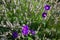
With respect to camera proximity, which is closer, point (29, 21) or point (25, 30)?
point (25, 30)

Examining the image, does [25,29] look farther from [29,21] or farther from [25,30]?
[29,21]

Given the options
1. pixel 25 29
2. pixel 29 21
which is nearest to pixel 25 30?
pixel 25 29

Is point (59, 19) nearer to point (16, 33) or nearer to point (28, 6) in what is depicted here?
point (28, 6)

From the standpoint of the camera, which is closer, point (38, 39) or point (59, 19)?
point (38, 39)

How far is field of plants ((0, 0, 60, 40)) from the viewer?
1.87m

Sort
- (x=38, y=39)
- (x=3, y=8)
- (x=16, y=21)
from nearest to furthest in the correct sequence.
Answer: (x=38, y=39) < (x=16, y=21) < (x=3, y=8)

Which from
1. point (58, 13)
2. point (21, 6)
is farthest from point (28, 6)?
point (58, 13)

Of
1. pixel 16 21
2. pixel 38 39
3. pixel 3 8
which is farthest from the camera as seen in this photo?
pixel 3 8

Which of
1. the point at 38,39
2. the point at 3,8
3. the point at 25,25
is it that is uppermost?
the point at 3,8

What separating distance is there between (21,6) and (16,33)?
1.30ft

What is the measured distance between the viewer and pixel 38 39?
1849mm

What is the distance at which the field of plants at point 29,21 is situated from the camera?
187cm

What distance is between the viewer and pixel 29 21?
1.95 metres

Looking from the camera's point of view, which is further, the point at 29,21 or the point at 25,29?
the point at 29,21
